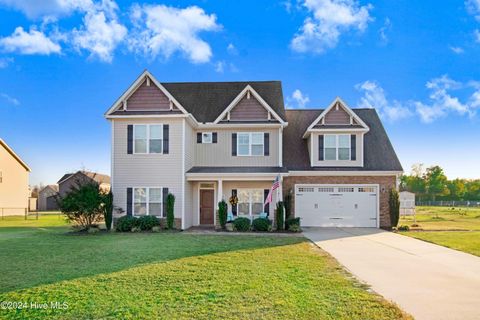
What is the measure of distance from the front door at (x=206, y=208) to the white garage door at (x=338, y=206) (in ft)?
16.1

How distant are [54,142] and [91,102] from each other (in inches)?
266

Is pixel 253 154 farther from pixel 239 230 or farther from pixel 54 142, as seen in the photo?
pixel 54 142

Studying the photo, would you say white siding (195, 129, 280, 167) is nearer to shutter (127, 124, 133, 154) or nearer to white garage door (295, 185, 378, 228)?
white garage door (295, 185, 378, 228)

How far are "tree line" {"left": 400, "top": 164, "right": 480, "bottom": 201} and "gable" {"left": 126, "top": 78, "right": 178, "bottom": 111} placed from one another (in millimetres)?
57762

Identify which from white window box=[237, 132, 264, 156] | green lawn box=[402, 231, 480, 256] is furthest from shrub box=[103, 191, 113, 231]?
green lawn box=[402, 231, 480, 256]

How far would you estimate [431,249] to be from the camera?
1277cm

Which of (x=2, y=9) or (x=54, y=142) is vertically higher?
(x=2, y=9)

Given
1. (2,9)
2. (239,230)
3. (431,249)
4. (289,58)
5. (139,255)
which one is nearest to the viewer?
(139,255)

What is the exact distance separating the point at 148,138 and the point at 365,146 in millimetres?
12914

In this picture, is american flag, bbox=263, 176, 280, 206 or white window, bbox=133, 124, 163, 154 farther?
white window, bbox=133, 124, 163, 154

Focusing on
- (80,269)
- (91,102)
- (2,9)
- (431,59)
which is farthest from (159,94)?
(431,59)

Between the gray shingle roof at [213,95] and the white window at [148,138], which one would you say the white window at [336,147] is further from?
the white window at [148,138]

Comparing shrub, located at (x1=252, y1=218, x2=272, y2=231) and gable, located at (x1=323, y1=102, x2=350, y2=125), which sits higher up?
gable, located at (x1=323, y1=102, x2=350, y2=125)

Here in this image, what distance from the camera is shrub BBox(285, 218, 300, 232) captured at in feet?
58.7
